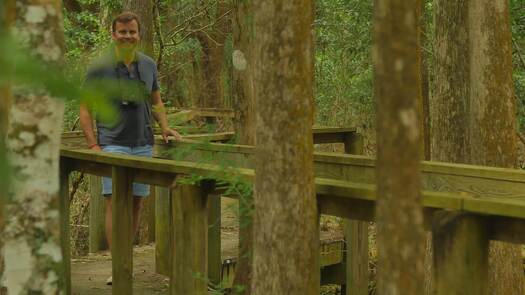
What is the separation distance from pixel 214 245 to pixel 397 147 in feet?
16.9

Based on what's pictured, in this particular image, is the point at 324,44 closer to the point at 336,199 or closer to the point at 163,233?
the point at 163,233

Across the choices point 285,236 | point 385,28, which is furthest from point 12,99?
point 285,236

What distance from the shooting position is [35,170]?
3029mm

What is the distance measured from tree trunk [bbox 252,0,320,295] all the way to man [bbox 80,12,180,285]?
217cm

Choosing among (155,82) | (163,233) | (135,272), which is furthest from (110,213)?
(135,272)

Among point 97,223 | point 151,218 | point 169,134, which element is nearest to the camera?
point 169,134

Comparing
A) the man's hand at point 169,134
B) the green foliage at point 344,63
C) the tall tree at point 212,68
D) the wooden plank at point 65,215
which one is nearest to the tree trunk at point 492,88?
the man's hand at point 169,134

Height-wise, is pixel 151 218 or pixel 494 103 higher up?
pixel 494 103

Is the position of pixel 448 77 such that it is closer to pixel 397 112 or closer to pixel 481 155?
pixel 481 155

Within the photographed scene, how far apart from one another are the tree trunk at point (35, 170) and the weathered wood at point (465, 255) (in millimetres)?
1588

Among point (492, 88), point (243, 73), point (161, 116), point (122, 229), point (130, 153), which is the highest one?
point (243, 73)

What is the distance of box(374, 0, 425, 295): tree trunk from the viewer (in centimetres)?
264

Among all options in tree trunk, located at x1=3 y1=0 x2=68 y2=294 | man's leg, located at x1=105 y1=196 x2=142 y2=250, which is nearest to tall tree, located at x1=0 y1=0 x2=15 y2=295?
tree trunk, located at x1=3 y1=0 x2=68 y2=294

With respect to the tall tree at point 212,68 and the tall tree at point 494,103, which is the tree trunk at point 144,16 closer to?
the tall tree at point 494,103
